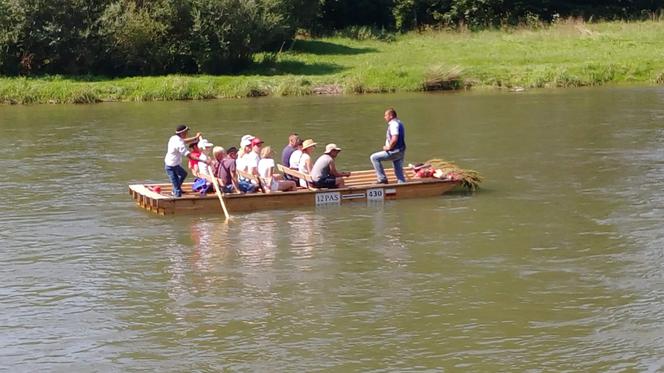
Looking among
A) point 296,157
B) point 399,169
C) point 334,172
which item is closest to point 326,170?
point 334,172

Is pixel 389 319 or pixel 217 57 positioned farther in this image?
pixel 217 57

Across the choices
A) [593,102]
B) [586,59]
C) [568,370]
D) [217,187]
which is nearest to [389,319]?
[568,370]

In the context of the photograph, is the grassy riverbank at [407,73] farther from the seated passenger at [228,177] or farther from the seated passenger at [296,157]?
the seated passenger at [228,177]

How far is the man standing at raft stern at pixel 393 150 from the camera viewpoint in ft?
65.6

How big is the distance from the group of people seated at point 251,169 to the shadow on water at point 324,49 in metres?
30.5

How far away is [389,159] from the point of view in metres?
20.1

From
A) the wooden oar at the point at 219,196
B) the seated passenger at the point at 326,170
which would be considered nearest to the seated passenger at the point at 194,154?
the wooden oar at the point at 219,196

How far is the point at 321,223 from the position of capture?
721 inches

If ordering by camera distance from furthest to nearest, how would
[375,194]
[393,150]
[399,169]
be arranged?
[399,169] → [393,150] → [375,194]

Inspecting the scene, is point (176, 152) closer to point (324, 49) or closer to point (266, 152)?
point (266, 152)

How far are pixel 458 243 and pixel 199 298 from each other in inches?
178

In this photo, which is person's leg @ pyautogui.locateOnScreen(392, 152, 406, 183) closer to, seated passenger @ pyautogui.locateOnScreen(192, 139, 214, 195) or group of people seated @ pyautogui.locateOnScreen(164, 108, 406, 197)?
group of people seated @ pyautogui.locateOnScreen(164, 108, 406, 197)

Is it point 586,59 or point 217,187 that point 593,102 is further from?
point 217,187

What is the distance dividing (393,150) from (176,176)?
159 inches
